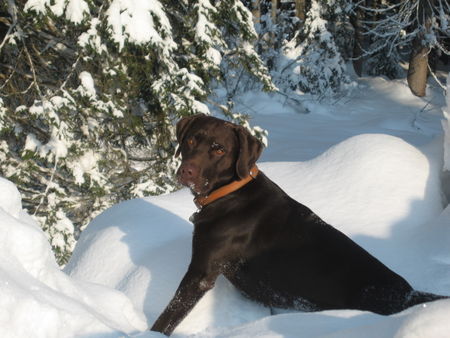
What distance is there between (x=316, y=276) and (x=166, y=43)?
4.35 meters

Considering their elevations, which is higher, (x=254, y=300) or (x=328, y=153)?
(x=328, y=153)

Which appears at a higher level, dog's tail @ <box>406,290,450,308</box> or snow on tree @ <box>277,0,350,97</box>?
dog's tail @ <box>406,290,450,308</box>

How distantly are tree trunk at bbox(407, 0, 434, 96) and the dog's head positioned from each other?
1311 centimetres

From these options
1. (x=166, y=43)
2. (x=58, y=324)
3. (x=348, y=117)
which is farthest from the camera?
(x=348, y=117)

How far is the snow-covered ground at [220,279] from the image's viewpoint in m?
1.81

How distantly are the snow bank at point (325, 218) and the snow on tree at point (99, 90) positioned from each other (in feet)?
7.64

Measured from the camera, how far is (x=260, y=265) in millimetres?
2904

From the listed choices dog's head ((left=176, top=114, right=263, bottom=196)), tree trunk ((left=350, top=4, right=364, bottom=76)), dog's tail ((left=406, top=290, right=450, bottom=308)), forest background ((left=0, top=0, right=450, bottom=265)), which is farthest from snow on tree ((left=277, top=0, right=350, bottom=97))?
dog's tail ((left=406, top=290, right=450, bottom=308))

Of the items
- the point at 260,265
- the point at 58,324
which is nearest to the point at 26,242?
the point at 58,324

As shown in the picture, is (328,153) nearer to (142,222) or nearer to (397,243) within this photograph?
(397,243)

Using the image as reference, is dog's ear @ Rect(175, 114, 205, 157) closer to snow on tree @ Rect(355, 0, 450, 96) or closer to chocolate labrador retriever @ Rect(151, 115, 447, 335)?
chocolate labrador retriever @ Rect(151, 115, 447, 335)

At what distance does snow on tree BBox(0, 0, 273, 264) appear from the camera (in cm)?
595

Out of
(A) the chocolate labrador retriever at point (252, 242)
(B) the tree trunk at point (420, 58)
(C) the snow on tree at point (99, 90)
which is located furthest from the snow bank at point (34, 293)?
(B) the tree trunk at point (420, 58)

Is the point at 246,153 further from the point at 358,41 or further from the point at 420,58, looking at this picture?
the point at 358,41
